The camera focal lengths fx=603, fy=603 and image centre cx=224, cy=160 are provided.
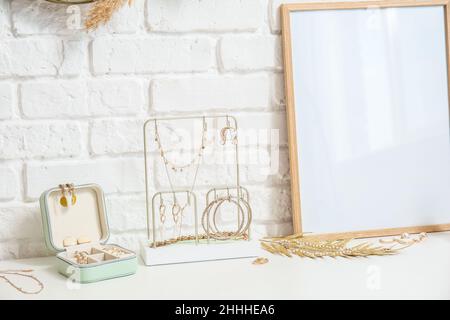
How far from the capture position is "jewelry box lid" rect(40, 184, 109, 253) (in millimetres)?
1082

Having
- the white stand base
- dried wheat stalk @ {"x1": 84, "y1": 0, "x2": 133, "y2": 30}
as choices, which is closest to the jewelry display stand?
the white stand base

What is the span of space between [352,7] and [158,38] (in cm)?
40

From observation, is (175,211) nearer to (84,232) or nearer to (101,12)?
(84,232)

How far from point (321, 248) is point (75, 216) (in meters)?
0.46

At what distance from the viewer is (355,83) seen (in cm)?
125

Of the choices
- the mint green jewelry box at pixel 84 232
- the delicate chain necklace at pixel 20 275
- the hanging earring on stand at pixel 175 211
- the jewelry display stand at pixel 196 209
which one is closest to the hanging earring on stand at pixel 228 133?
the jewelry display stand at pixel 196 209

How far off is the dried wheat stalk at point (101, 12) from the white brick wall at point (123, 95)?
2 cm

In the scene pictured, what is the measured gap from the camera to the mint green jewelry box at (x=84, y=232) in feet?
3.30

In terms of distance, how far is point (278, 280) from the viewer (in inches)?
38.4

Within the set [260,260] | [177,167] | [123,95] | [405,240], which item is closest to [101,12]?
[123,95]

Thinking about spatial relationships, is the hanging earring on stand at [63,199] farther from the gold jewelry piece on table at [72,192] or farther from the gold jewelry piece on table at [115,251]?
the gold jewelry piece on table at [115,251]
